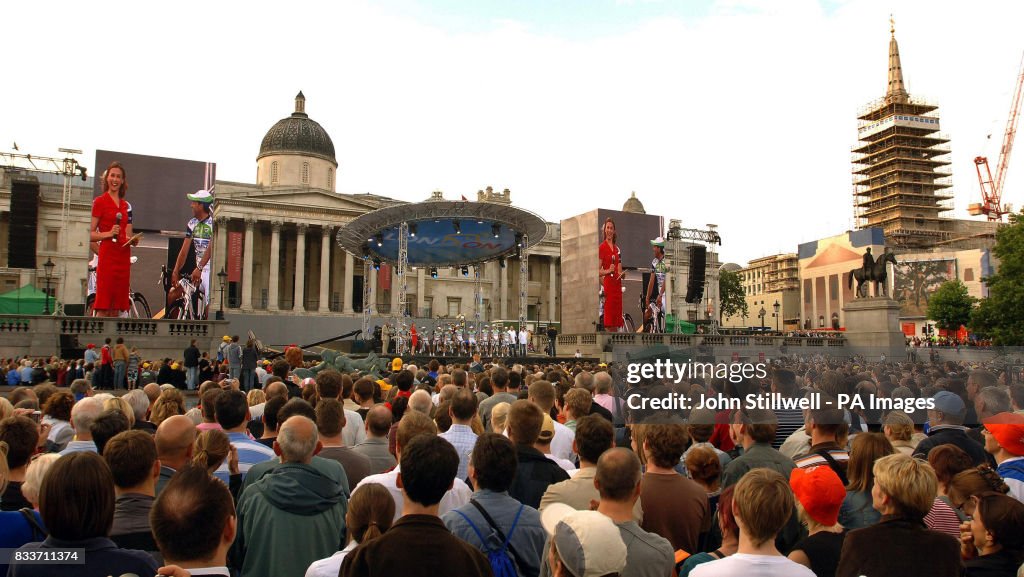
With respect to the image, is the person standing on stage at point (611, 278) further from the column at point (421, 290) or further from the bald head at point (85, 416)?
the bald head at point (85, 416)

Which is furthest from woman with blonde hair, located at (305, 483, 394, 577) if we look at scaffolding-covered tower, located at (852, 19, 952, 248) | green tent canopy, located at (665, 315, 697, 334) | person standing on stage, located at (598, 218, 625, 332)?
scaffolding-covered tower, located at (852, 19, 952, 248)

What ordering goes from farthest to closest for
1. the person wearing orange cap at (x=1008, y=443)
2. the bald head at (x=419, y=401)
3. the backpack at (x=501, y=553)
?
the bald head at (x=419, y=401) < the person wearing orange cap at (x=1008, y=443) < the backpack at (x=501, y=553)

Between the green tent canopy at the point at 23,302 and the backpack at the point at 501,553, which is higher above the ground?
the green tent canopy at the point at 23,302

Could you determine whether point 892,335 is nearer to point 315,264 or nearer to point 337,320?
point 337,320

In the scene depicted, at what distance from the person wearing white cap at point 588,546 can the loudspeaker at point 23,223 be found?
32.6 metres

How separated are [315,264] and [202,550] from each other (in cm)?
6503

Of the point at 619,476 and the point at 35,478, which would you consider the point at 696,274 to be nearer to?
the point at 619,476

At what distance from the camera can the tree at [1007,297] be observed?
161 ft

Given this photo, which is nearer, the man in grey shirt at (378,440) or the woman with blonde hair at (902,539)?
the woman with blonde hair at (902,539)

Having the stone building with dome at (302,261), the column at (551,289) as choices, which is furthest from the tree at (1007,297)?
the column at (551,289)

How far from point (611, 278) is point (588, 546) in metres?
46.8

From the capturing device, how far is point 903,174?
9525 centimetres

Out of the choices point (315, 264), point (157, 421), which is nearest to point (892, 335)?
point (157, 421)

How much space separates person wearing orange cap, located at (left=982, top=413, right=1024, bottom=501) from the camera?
5.05 metres
